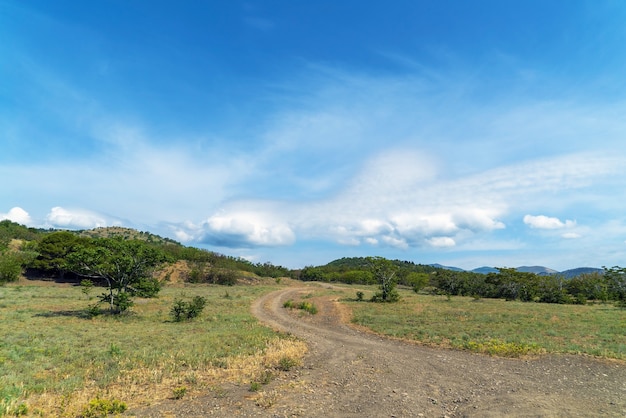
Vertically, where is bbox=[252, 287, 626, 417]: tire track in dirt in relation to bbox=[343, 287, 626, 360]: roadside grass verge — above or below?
below

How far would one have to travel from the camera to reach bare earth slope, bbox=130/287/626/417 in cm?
1084

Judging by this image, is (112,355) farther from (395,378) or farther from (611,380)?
(611,380)

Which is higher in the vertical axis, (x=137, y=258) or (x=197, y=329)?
(x=137, y=258)

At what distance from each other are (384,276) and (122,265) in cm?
3453

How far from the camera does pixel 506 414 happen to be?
10555 mm

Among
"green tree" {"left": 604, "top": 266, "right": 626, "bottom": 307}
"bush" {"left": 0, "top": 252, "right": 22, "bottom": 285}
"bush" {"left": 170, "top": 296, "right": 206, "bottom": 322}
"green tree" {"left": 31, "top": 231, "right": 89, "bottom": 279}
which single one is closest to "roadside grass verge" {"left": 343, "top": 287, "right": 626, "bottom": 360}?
"bush" {"left": 170, "top": 296, "right": 206, "bottom": 322}

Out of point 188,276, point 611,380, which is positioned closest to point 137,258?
point 611,380

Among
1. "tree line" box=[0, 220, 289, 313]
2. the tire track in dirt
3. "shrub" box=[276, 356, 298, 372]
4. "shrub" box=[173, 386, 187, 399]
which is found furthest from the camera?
"tree line" box=[0, 220, 289, 313]

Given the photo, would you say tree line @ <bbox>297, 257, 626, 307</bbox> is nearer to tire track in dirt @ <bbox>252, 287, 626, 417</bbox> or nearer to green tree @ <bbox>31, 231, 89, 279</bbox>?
tire track in dirt @ <bbox>252, 287, 626, 417</bbox>

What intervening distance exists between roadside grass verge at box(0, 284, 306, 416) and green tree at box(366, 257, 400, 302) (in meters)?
26.3

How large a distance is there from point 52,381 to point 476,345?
70.5 ft

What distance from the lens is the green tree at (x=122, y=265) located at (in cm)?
2938

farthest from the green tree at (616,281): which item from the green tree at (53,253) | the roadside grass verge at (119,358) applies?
the green tree at (53,253)

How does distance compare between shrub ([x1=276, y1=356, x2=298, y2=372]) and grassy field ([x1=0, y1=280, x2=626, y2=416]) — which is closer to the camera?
grassy field ([x1=0, y1=280, x2=626, y2=416])
